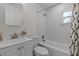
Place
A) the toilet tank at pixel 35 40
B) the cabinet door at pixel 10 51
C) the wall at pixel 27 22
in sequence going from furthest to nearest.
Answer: the toilet tank at pixel 35 40 < the wall at pixel 27 22 < the cabinet door at pixel 10 51

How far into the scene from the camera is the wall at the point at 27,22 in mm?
1344

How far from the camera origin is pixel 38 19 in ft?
4.78

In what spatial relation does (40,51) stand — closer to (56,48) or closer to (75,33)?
(56,48)

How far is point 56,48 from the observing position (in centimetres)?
141

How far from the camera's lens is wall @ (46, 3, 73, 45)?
53.2 inches

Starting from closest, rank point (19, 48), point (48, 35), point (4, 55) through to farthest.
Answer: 1. point (4, 55)
2. point (19, 48)
3. point (48, 35)

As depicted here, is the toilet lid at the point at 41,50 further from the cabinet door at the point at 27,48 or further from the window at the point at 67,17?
the window at the point at 67,17

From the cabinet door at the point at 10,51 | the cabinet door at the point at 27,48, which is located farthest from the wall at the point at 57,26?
the cabinet door at the point at 10,51

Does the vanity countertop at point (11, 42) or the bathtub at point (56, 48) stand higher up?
the vanity countertop at point (11, 42)

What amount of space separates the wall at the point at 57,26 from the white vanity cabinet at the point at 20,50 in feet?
1.17

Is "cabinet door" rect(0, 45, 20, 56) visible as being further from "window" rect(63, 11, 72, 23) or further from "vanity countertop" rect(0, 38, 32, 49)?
"window" rect(63, 11, 72, 23)

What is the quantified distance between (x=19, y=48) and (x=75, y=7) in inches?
42.4

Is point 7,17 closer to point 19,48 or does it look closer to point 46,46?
point 19,48

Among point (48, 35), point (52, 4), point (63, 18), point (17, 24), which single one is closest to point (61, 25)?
point (63, 18)
